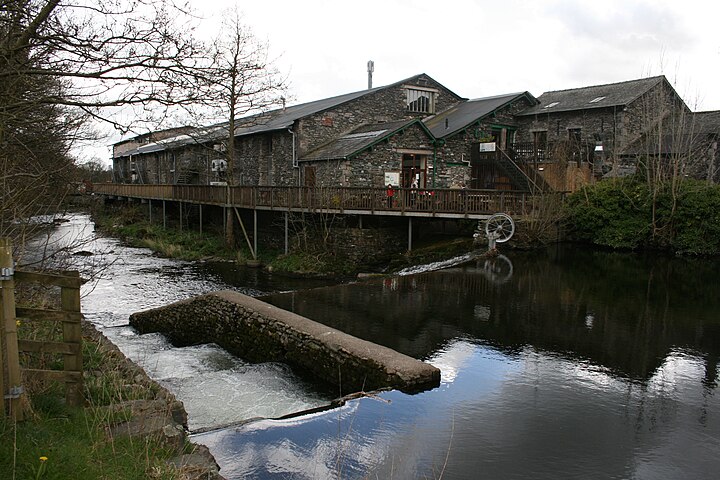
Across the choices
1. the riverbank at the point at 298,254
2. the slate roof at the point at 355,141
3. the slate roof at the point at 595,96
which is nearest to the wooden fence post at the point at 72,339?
the riverbank at the point at 298,254

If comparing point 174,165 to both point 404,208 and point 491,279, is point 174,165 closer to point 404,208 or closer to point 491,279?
point 404,208

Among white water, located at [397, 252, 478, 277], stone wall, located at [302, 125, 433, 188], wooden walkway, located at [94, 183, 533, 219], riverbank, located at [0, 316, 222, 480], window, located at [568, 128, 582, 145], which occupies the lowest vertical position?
white water, located at [397, 252, 478, 277]

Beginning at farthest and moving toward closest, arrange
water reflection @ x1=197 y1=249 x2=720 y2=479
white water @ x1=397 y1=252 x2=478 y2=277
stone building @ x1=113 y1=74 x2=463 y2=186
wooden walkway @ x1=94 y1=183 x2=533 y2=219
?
stone building @ x1=113 y1=74 x2=463 y2=186, wooden walkway @ x1=94 y1=183 x2=533 y2=219, white water @ x1=397 y1=252 x2=478 y2=277, water reflection @ x1=197 y1=249 x2=720 y2=479

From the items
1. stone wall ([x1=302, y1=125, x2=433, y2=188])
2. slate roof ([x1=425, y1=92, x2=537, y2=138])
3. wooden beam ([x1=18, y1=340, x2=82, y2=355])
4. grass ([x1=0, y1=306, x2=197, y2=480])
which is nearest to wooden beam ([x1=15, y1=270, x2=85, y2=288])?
wooden beam ([x1=18, y1=340, x2=82, y2=355])

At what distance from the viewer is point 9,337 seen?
4.27m

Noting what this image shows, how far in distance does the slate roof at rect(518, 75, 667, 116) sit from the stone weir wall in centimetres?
2135

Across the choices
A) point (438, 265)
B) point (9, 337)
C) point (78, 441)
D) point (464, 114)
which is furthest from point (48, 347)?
Answer: point (464, 114)

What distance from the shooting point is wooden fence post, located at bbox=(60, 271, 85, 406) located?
4.73 metres

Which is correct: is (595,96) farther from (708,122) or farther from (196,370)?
(196,370)

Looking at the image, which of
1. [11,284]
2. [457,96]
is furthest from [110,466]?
[457,96]

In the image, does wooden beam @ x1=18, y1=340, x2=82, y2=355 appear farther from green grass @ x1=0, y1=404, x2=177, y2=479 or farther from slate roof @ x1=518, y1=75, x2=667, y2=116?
slate roof @ x1=518, y1=75, x2=667, y2=116

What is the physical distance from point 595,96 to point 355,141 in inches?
499

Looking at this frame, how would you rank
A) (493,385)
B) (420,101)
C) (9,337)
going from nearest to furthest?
1. (9,337)
2. (493,385)
3. (420,101)

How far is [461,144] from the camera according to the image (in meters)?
26.1
